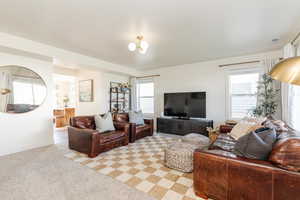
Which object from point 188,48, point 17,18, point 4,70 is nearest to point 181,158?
point 188,48

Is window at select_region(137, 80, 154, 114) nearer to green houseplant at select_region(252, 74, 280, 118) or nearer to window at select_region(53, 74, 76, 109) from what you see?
green houseplant at select_region(252, 74, 280, 118)

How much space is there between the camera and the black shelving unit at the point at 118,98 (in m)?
5.45

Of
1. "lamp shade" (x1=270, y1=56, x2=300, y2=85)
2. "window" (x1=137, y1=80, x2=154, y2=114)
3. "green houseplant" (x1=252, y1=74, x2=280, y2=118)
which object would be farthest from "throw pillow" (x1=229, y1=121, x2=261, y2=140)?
"window" (x1=137, y1=80, x2=154, y2=114)

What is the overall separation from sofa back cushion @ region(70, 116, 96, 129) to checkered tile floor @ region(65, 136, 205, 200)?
618 mm

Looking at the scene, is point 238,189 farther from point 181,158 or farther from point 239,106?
point 239,106

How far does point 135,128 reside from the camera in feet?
12.8

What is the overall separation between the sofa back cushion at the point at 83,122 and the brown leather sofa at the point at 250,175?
281 cm

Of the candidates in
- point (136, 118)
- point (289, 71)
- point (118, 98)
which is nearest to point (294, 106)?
point (289, 71)

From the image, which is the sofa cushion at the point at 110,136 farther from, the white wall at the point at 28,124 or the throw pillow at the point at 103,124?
the white wall at the point at 28,124

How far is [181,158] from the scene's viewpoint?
7.52 feet

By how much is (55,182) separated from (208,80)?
4.54 meters

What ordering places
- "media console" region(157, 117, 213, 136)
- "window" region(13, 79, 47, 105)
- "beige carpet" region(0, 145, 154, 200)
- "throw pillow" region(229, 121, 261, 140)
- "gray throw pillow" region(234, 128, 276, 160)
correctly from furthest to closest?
1. "media console" region(157, 117, 213, 136)
2. "window" region(13, 79, 47, 105)
3. "throw pillow" region(229, 121, 261, 140)
4. "beige carpet" region(0, 145, 154, 200)
5. "gray throw pillow" region(234, 128, 276, 160)

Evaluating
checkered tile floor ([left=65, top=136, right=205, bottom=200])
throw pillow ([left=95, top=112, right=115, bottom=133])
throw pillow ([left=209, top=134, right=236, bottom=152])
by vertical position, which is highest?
throw pillow ([left=95, top=112, right=115, bottom=133])

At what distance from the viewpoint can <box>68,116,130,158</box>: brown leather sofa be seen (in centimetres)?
284
